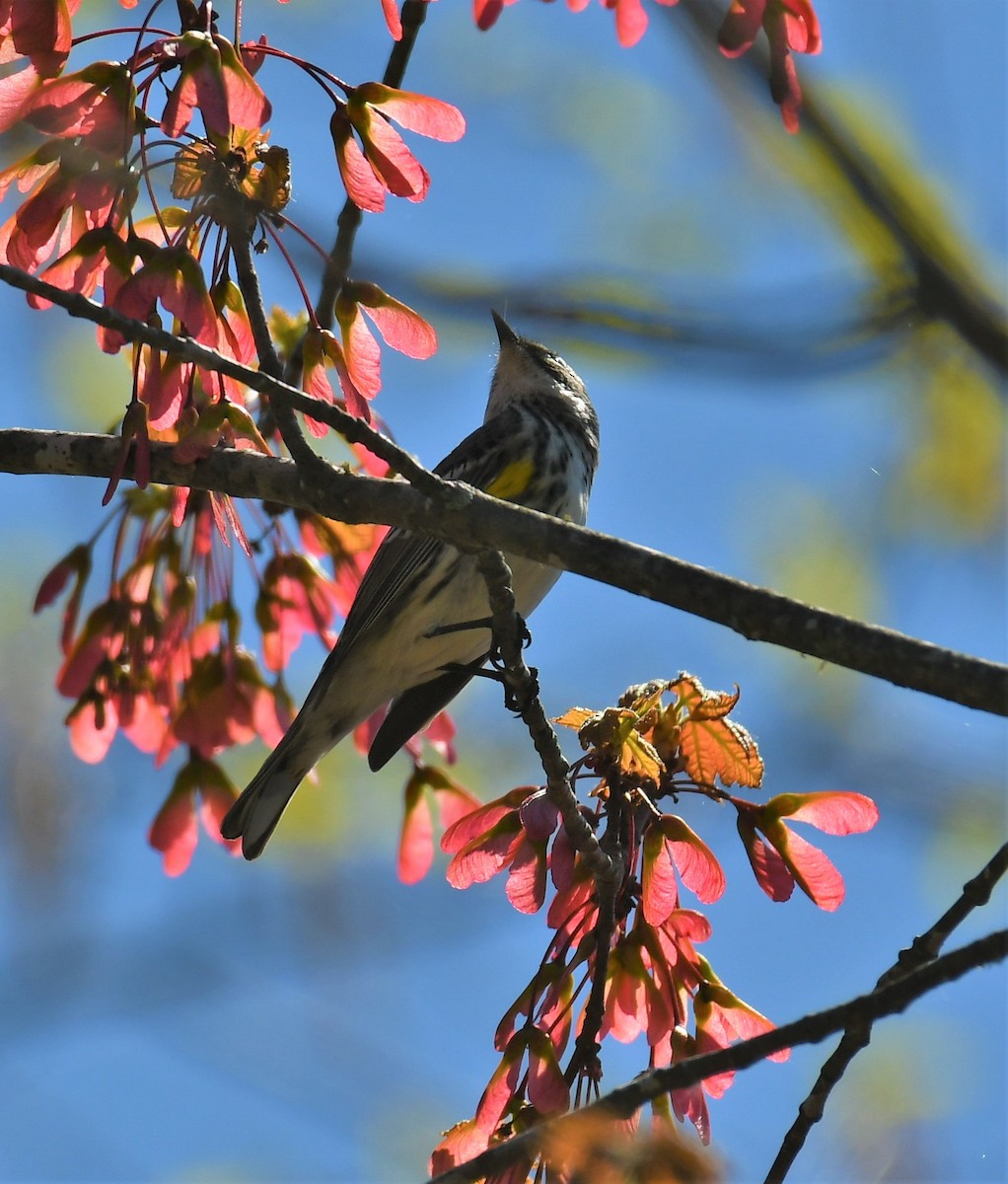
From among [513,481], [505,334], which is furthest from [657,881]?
[505,334]

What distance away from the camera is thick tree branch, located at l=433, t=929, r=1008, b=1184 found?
1894 millimetres

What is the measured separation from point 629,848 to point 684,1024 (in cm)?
36

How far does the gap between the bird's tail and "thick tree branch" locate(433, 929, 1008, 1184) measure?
6.54 feet

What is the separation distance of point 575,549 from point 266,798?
2144 mm

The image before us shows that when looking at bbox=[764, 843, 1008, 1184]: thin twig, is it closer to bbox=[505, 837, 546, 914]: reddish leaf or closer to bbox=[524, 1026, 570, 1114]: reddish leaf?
bbox=[524, 1026, 570, 1114]: reddish leaf

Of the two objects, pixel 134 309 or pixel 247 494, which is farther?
pixel 247 494

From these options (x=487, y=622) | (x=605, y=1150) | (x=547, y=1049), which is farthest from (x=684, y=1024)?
(x=487, y=622)

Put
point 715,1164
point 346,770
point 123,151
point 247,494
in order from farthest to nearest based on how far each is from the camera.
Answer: point 346,770, point 247,494, point 123,151, point 715,1164

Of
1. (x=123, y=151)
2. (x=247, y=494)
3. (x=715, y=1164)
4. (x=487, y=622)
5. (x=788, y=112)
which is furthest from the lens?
(x=487, y=622)

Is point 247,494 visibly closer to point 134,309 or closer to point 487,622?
point 134,309

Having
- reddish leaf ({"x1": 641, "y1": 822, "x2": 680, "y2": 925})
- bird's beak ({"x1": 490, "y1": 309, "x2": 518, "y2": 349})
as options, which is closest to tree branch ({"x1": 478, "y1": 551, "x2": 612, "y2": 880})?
reddish leaf ({"x1": 641, "y1": 822, "x2": 680, "y2": 925})

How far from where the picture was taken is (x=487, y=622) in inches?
136

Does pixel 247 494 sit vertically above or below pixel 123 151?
below

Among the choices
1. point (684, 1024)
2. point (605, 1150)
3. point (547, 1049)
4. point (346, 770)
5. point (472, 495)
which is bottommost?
point (605, 1150)
